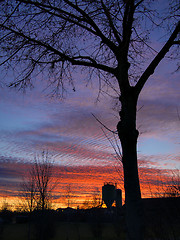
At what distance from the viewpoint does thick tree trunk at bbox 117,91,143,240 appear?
436 cm

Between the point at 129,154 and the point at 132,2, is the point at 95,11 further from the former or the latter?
the point at 129,154

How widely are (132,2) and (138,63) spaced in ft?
5.43

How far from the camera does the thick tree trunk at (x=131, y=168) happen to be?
4355 millimetres

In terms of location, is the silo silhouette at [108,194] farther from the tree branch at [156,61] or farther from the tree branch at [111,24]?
the tree branch at [156,61]

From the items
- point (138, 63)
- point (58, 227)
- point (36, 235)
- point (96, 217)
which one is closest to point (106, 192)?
point (96, 217)

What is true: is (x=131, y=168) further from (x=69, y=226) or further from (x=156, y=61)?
(x=69, y=226)

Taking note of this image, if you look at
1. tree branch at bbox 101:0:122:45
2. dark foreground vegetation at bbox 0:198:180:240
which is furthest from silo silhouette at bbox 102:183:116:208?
tree branch at bbox 101:0:122:45

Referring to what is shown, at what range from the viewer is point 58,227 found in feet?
72.4

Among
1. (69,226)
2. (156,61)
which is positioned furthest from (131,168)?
(69,226)

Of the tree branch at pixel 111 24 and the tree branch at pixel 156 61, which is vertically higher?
the tree branch at pixel 111 24

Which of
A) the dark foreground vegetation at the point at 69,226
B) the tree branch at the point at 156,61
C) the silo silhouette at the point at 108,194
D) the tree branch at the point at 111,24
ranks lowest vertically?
the dark foreground vegetation at the point at 69,226

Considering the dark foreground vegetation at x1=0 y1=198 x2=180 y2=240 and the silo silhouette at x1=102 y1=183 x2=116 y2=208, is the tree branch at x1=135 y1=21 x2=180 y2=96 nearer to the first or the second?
the dark foreground vegetation at x1=0 y1=198 x2=180 y2=240

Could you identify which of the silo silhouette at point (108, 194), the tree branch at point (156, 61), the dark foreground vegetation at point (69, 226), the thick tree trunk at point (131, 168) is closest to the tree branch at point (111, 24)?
the tree branch at point (156, 61)

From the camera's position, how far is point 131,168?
4699 mm
